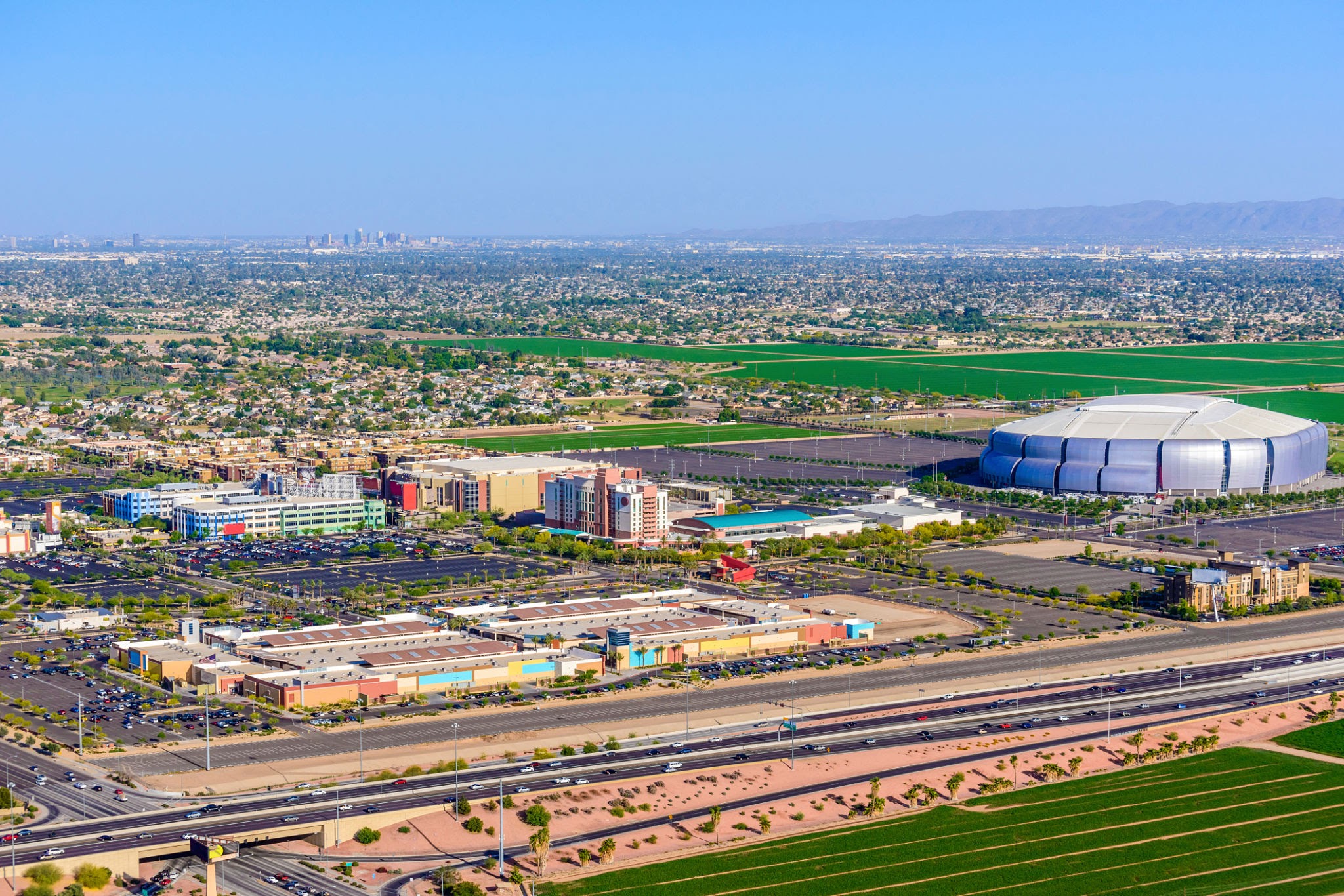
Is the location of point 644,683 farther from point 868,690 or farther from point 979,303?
point 979,303

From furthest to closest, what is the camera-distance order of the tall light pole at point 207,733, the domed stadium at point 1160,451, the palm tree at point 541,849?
the domed stadium at point 1160,451, the tall light pole at point 207,733, the palm tree at point 541,849

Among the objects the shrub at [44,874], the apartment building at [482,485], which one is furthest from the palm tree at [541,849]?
the apartment building at [482,485]

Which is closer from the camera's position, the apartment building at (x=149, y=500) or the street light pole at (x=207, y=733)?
the street light pole at (x=207, y=733)

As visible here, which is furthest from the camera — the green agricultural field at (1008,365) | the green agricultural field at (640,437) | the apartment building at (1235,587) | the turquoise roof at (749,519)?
the green agricultural field at (1008,365)

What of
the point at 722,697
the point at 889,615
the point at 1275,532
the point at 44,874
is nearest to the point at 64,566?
the point at 889,615

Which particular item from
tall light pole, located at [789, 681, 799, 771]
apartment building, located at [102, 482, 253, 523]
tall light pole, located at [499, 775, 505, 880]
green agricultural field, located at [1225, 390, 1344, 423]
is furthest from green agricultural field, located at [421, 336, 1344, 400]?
tall light pole, located at [499, 775, 505, 880]

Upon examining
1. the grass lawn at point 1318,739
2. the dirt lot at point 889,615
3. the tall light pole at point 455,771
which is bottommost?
the grass lawn at point 1318,739

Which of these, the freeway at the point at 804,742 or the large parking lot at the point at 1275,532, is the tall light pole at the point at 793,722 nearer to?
the freeway at the point at 804,742

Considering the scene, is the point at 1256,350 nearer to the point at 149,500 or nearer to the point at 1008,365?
the point at 1008,365
